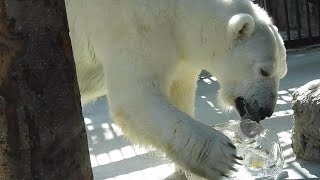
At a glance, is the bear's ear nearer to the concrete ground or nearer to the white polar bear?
the white polar bear

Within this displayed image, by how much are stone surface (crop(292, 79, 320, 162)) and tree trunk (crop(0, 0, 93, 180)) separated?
8.62 ft

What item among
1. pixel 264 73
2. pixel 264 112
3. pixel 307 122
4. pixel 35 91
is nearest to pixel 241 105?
pixel 264 112

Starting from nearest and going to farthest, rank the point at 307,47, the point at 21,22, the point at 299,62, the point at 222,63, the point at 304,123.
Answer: the point at 21,22
the point at 222,63
the point at 304,123
the point at 299,62
the point at 307,47

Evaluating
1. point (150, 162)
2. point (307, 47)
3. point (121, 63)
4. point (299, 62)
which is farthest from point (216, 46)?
point (307, 47)

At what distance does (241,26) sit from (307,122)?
3.33ft

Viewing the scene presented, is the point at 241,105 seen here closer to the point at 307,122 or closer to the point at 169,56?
the point at 169,56

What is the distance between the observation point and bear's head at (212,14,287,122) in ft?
11.1

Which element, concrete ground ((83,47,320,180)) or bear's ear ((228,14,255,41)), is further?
concrete ground ((83,47,320,180))

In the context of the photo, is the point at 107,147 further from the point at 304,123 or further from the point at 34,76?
the point at 34,76

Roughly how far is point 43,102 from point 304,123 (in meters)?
2.78

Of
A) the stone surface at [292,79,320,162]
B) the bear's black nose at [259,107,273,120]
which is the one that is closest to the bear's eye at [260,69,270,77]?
the bear's black nose at [259,107,273,120]

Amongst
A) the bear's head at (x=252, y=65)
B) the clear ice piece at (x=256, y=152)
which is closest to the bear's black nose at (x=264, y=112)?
the bear's head at (x=252, y=65)

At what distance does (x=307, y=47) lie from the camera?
9.68 meters

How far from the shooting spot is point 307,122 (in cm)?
402
